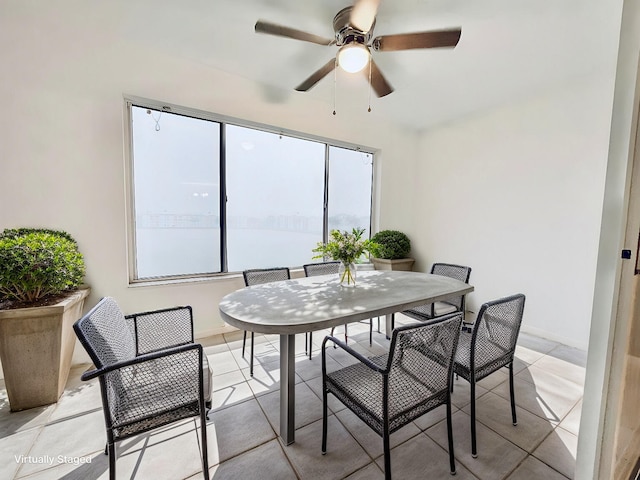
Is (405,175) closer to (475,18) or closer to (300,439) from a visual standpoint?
(475,18)

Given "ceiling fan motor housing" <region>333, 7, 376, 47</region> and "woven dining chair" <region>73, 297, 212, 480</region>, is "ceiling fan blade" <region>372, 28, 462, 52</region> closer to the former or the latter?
"ceiling fan motor housing" <region>333, 7, 376, 47</region>

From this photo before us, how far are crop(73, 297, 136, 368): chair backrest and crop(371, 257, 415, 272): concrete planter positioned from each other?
→ 3.39 meters

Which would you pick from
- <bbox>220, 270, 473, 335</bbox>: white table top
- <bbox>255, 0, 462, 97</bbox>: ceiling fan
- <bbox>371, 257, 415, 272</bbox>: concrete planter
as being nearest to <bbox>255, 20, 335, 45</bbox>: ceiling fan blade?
<bbox>255, 0, 462, 97</bbox>: ceiling fan

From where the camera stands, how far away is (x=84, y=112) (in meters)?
2.29

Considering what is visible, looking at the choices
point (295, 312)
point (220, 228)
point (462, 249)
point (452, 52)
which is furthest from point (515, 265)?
point (220, 228)

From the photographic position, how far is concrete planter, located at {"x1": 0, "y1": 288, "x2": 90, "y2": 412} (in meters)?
1.74

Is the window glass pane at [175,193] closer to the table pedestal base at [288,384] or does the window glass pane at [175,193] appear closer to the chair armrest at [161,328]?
the chair armrest at [161,328]

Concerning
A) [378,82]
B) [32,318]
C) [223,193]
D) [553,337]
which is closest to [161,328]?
[32,318]

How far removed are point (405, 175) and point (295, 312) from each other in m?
3.74

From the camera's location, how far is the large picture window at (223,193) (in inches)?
108

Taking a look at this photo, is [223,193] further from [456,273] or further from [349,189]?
[456,273]

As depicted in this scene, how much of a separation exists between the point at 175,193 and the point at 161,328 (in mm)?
1658

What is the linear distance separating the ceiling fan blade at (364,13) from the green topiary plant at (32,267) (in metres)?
2.60

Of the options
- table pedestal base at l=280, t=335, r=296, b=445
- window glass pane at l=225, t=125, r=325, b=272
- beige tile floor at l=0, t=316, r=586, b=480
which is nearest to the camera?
beige tile floor at l=0, t=316, r=586, b=480
